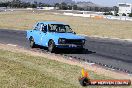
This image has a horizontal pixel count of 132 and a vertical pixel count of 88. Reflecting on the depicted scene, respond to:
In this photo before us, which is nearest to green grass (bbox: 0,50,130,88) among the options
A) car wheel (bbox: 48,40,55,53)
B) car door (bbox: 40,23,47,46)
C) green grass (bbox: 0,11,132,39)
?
car wheel (bbox: 48,40,55,53)

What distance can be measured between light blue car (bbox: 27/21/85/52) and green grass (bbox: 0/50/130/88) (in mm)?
3314

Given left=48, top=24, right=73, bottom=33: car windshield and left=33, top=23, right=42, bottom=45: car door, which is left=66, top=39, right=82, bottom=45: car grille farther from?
left=33, top=23, right=42, bottom=45: car door

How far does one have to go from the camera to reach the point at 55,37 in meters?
18.9

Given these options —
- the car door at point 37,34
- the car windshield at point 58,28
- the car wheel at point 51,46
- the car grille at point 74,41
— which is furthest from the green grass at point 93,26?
the car wheel at point 51,46

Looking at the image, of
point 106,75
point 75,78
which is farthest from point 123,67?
point 75,78

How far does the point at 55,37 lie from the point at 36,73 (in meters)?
6.97

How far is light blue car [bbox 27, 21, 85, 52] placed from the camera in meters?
18.9

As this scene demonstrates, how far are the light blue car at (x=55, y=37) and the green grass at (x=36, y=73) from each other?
3.31 meters

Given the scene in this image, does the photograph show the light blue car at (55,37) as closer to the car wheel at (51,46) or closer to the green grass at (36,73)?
the car wheel at (51,46)

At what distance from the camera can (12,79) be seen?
10961 mm

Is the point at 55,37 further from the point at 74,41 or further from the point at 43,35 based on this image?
the point at 43,35

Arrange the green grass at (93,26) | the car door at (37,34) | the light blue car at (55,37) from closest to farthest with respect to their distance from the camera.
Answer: the light blue car at (55,37) < the car door at (37,34) < the green grass at (93,26)

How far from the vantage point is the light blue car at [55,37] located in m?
18.9

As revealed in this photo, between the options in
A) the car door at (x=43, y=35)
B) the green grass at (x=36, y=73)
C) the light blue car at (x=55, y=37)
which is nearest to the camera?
the green grass at (x=36, y=73)
